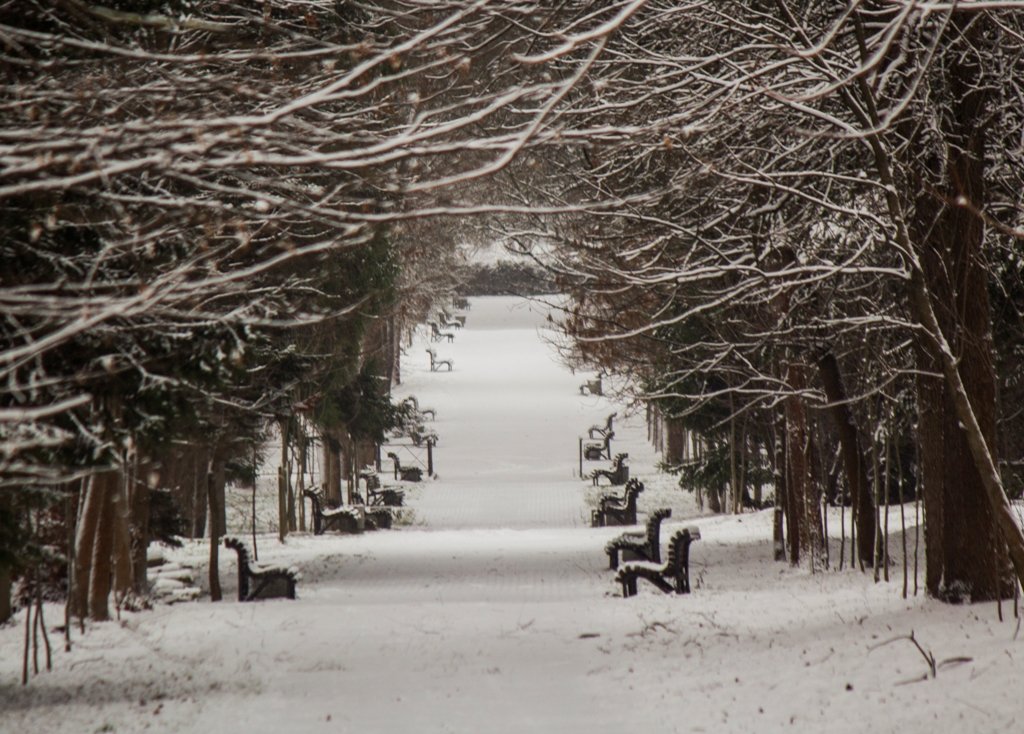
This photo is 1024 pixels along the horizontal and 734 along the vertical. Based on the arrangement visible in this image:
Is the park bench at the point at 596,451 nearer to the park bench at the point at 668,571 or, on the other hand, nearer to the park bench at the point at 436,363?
the park bench at the point at 436,363

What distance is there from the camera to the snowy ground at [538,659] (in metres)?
7.94

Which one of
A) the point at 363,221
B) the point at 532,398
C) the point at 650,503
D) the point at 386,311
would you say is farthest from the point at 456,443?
the point at 363,221

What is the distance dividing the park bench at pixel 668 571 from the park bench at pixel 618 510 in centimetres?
1228

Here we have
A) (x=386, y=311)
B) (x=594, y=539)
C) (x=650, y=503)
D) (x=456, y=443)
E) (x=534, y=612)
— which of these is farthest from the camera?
(x=456, y=443)

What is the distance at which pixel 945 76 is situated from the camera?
9516mm

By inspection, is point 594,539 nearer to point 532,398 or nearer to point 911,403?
point 911,403

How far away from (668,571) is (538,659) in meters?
4.20

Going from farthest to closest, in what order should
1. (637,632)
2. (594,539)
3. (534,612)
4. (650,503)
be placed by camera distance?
(650,503)
(594,539)
(534,612)
(637,632)

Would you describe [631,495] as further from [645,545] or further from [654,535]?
[645,545]

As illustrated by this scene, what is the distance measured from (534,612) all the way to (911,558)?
557 cm

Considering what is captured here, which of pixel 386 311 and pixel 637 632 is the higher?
pixel 386 311

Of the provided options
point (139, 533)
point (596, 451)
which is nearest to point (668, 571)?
point (139, 533)

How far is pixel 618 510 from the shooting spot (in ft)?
87.7

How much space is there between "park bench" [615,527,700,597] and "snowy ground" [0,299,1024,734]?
0.34 m
